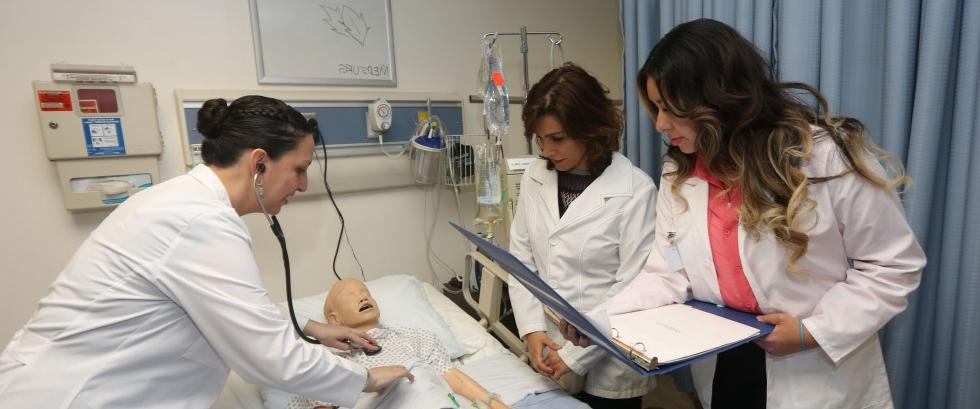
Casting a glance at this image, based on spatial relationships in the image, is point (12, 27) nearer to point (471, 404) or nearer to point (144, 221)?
point (144, 221)

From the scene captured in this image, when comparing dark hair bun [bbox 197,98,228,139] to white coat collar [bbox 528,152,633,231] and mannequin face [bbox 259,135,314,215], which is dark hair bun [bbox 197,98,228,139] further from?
white coat collar [bbox 528,152,633,231]

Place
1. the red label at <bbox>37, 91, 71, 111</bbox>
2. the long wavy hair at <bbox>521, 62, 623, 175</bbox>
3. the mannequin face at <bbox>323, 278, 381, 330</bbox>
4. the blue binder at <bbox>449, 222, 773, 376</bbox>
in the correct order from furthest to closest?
the mannequin face at <bbox>323, 278, 381, 330</bbox>
the red label at <bbox>37, 91, 71, 111</bbox>
the long wavy hair at <bbox>521, 62, 623, 175</bbox>
the blue binder at <bbox>449, 222, 773, 376</bbox>

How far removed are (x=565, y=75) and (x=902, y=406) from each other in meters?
1.32

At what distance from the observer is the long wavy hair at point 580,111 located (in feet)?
4.44

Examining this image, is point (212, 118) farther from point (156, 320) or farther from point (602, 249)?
point (602, 249)

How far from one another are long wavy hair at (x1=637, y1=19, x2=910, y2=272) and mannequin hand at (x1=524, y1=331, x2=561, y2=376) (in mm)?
694

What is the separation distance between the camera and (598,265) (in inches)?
55.2

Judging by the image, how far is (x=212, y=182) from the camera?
102 cm

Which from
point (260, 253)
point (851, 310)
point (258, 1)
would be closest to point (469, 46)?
point (258, 1)

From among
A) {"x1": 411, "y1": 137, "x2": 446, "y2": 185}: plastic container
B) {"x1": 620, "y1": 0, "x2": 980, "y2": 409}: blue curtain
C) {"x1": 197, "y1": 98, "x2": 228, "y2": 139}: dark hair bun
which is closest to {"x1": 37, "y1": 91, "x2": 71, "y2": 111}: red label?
{"x1": 197, "y1": 98, "x2": 228, "y2": 139}: dark hair bun

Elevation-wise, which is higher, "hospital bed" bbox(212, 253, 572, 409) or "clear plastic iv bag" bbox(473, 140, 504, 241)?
"clear plastic iv bag" bbox(473, 140, 504, 241)

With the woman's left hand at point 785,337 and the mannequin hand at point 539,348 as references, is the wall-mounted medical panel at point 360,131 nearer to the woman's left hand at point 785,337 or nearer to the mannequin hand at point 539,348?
the mannequin hand at point 539,348

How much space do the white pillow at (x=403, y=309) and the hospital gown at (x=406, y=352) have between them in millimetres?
102

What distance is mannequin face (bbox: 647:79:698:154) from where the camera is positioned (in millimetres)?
1021
